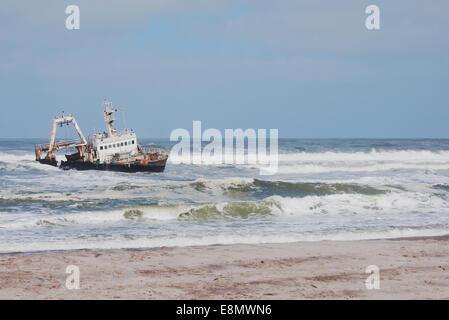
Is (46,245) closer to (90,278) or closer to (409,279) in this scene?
(90,278)

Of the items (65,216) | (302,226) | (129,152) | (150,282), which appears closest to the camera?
(150,282)

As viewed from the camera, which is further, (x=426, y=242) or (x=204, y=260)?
(x=426, y=242)

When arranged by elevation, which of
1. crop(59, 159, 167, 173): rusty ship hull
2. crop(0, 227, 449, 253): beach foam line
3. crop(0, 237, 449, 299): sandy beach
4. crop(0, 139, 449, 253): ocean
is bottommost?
crop(59, 159, 167, 173): rusty ship hull

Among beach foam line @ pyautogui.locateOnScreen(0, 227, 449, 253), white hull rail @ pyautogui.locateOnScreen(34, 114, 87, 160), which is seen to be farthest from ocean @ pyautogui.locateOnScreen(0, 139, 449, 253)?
white hull rail @ pyautogui.locateOnScreen(34, 114, 87, 160)

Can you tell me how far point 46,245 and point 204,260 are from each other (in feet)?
13.5

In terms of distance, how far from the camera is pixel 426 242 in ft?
38.5

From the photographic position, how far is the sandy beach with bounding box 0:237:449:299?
24.5 feet

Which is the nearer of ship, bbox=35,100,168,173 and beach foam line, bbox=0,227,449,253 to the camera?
beach foam line, bbox=0,227,449,253

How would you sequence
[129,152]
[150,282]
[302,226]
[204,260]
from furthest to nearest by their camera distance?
[129,152]
[302,226]
[204,260]
[150,282]

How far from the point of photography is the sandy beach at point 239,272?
24.5 feet

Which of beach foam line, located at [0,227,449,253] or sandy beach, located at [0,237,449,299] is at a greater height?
sandy beach, located at [0,237,449,299]

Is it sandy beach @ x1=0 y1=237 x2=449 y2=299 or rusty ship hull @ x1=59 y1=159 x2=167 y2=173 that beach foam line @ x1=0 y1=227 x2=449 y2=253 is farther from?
rusty ship hull @ x1=59 y1=159 x2=167 y2=173

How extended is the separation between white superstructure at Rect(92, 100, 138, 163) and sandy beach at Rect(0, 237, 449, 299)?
29075 mm
